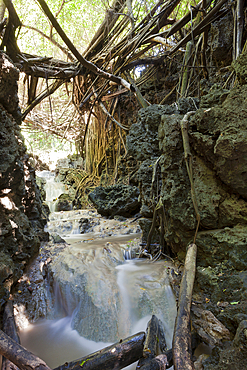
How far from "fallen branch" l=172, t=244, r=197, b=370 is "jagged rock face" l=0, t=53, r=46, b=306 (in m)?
1.84

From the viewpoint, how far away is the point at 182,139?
309 cm

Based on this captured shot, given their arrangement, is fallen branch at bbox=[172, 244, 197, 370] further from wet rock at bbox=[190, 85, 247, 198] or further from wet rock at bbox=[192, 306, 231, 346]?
wet rock at bbox=[190, 85, 247, 198]

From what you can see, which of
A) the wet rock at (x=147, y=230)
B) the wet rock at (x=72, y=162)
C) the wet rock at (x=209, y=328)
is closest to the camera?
→ the wet rock at (x=209, y=328)

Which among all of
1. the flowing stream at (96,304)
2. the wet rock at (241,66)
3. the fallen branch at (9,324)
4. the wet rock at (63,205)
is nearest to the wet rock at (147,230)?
the flowing stream at (96,304)

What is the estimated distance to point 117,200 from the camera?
725 centimetres

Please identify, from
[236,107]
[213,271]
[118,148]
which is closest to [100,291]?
[213,271]

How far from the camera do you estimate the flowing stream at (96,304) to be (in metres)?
2.54

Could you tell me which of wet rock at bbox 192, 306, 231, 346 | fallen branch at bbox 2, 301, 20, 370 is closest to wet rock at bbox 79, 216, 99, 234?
fallen branch at bbox 2, 301, 20, 370

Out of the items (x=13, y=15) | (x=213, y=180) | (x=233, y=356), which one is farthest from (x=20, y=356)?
(x=13, y=15)

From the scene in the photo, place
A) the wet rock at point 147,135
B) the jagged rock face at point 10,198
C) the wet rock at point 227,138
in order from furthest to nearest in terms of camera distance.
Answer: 1. the wet rock at point 147,135
2. the jagged rock face at point 10,198
3. the wet rock at point 227,138

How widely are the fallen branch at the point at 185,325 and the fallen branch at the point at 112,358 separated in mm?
378

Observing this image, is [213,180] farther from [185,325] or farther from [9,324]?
[9,324]

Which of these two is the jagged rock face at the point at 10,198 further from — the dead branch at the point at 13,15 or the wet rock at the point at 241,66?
the wet rock at the point at 241,66

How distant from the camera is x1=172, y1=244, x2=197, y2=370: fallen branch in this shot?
162 cm
